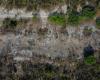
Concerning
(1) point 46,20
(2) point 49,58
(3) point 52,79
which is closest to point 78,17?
(1) point 46,20

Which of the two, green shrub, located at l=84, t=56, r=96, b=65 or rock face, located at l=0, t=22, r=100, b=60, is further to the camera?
rock face, located at l=0, t=22, r=100, b=60

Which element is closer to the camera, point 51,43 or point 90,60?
point 90,60

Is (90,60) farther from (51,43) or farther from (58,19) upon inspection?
(58,19)

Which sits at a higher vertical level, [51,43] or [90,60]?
[51,43]

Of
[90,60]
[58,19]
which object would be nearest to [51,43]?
[58,19]

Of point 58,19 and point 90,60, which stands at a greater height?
point 58,19

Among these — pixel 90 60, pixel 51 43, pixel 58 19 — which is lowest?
pixel 90 60

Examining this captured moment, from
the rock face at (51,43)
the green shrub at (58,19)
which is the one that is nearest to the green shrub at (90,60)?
the rock face at (51,43)

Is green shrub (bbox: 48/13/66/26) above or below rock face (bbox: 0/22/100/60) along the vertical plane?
above

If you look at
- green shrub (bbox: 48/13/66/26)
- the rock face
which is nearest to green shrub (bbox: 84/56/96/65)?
the rock face

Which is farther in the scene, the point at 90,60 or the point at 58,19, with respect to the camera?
the point at 58,19

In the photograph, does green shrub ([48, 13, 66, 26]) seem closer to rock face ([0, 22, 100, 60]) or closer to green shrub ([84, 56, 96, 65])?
rock face ([0, 22, 100, 60])
